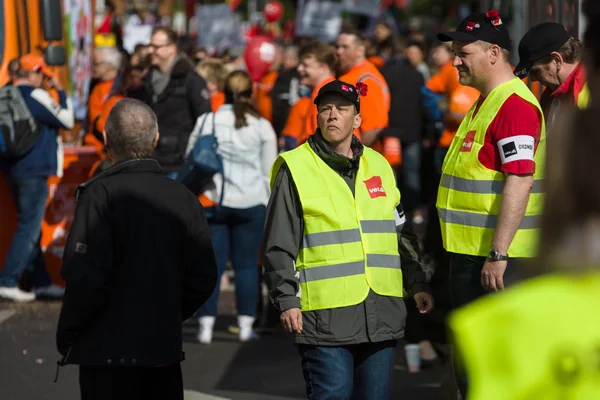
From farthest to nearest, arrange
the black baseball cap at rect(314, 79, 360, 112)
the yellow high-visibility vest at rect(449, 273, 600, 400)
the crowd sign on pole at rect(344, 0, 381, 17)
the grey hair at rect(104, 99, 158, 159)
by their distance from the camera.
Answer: the crowd sign on pole at rect(344, 0, 381, 17)
the black baseball cap at rect(314, 79, 360, 112)
the grey hair at rect(104, 99, 158, 159)
the yellow high-visibility vest at rect(449, 273, 600, 400)

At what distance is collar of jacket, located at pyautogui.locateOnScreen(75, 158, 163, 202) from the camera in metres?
4.61

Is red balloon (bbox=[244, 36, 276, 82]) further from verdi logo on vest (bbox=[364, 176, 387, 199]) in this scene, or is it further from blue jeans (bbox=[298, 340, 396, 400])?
blue jeans (bbox=[298, 340, 396, 400])

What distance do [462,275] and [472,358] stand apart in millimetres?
3252

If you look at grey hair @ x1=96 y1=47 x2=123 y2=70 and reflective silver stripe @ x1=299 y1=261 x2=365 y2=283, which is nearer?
reflective silver stripe @ x1=299 y1=261 x2=365 y2=283

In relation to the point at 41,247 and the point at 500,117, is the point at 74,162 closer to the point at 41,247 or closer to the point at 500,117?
the point at 41,247

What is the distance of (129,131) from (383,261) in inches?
45.8

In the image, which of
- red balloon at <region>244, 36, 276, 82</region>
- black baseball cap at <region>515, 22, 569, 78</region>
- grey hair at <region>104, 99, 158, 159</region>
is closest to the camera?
grey hair at <region>104, 99, 158, 159</region>

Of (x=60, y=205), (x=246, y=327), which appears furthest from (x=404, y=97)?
(x=246, y=327)

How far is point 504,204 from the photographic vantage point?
16.3 ft

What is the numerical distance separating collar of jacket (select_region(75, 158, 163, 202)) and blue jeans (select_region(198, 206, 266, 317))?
12.9 feet

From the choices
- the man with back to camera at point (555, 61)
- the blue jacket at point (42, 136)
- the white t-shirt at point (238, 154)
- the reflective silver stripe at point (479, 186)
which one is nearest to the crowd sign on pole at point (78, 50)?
the blue jacket at point (42, 136)

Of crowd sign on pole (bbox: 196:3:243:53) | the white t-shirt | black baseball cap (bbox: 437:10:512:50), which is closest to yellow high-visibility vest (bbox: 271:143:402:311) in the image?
black baseball cap (bbox: 437:10:512:50)

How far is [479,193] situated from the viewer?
5.11 m

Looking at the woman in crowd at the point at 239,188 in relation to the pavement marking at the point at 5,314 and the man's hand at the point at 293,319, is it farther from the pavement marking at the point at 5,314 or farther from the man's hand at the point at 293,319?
the man's hand at the point at 293,319
